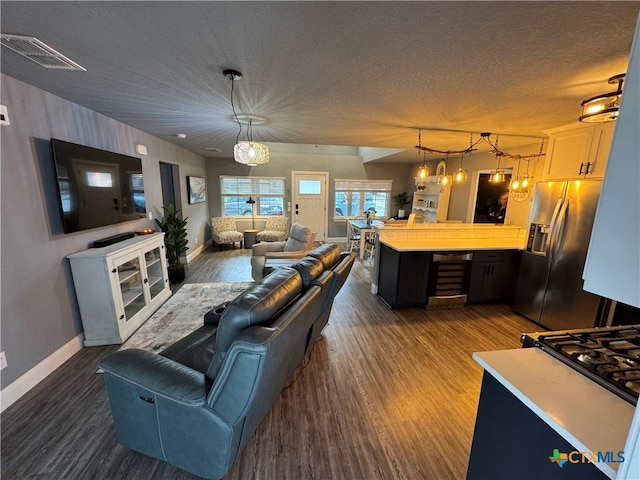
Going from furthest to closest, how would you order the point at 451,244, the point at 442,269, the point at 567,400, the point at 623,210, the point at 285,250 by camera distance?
the point at 285,250 < the point at 451,244 < the point at 442,269 < the point at 567,400 < the point at 623,210

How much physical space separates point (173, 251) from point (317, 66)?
148 inches

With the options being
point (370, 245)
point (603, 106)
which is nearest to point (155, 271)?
point (370, 245)

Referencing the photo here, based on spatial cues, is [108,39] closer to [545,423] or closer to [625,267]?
[625,267]

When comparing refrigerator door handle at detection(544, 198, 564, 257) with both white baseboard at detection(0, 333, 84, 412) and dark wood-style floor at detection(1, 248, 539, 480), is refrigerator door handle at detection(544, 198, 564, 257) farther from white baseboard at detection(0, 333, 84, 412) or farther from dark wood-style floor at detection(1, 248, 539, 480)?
white baseboard at detection(0, 333, 84, 412)

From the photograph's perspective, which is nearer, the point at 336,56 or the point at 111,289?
the point at 336,56

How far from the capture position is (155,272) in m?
3.53

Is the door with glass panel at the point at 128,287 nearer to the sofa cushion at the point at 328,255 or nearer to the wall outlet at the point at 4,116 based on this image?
the wall outlet at the point at 4,116

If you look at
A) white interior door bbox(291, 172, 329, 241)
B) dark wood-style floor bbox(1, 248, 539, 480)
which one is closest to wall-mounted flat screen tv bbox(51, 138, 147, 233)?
dark wood-style floor bbox(1, 248, 539, 480)

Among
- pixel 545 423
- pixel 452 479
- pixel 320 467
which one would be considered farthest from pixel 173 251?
pixel 545 423

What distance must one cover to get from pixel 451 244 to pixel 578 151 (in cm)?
164

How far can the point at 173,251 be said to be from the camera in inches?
168

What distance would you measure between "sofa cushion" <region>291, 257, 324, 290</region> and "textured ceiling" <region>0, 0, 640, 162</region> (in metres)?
1.35

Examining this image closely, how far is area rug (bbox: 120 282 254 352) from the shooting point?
2641 mm

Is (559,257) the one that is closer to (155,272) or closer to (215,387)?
(215,387)
